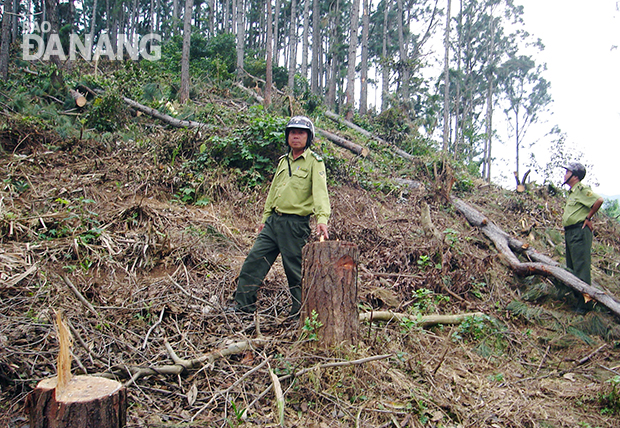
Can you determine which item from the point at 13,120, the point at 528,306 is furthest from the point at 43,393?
the point at 13,120

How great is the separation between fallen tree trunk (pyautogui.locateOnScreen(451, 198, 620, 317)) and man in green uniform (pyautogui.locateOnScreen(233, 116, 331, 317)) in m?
3.69

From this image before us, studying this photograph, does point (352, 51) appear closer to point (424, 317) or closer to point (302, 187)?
point (302, 187)

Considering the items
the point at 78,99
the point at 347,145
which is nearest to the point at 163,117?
the point at 78,99

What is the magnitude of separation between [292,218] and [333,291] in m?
1.02

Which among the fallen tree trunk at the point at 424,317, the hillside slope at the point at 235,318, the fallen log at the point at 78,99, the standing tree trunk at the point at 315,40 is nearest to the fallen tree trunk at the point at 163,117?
the fallen log at the point at 78,99

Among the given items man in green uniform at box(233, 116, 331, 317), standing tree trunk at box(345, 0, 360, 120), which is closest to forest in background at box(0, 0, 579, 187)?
standing tree trunk at box(345, 0, 360, 120)

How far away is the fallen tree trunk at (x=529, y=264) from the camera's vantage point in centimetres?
488

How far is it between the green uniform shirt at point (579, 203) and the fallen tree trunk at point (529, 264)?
71 cm

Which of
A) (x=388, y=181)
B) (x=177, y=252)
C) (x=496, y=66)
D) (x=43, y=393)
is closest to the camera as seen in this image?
(x=43, y=393)

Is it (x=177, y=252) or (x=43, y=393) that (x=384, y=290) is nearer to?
(x=177, y=252)

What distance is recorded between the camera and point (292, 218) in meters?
3.83

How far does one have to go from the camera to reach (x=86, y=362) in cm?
290

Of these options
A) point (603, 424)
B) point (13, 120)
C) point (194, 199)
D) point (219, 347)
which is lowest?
point (603, 424)

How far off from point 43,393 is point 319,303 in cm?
178
